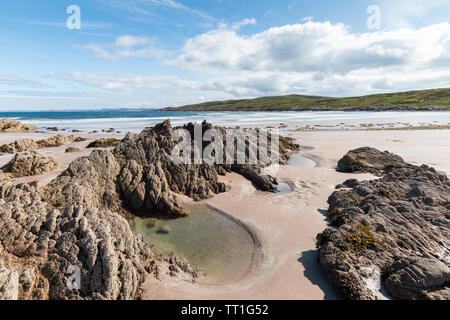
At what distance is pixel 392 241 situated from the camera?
10305 mm

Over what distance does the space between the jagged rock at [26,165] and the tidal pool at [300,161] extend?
27.8 m

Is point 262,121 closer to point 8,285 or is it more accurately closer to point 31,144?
point 31,144

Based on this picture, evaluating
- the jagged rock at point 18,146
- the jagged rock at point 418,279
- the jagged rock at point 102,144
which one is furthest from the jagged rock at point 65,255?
the jagged rock at point 18,146

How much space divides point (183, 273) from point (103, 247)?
3.65m

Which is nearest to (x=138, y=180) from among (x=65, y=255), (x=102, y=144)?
(x=65, y=255)

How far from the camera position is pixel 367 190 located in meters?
15.6

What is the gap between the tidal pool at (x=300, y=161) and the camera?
1147 inches

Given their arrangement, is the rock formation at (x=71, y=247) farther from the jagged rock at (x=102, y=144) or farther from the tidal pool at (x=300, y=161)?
the jagged rock at (x=102, y=144)

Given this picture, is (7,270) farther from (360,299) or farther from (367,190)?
(367,190)

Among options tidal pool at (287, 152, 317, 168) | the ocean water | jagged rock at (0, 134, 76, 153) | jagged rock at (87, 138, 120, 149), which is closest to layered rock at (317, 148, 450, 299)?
tidal pool at (287, 152, 317, 168)

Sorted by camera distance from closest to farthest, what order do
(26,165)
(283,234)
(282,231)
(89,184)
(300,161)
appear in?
(283,234)
(282,231)
(89,184)
(26,165)
(300,161)

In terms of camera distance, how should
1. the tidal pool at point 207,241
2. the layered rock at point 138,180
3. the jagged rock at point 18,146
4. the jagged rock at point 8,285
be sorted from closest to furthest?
the jagged rock at point 8,285, the tidal pool at point 207,241, the layered rock at point 138,180, the jagged rock at point 18,146

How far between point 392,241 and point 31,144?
1923 inches
